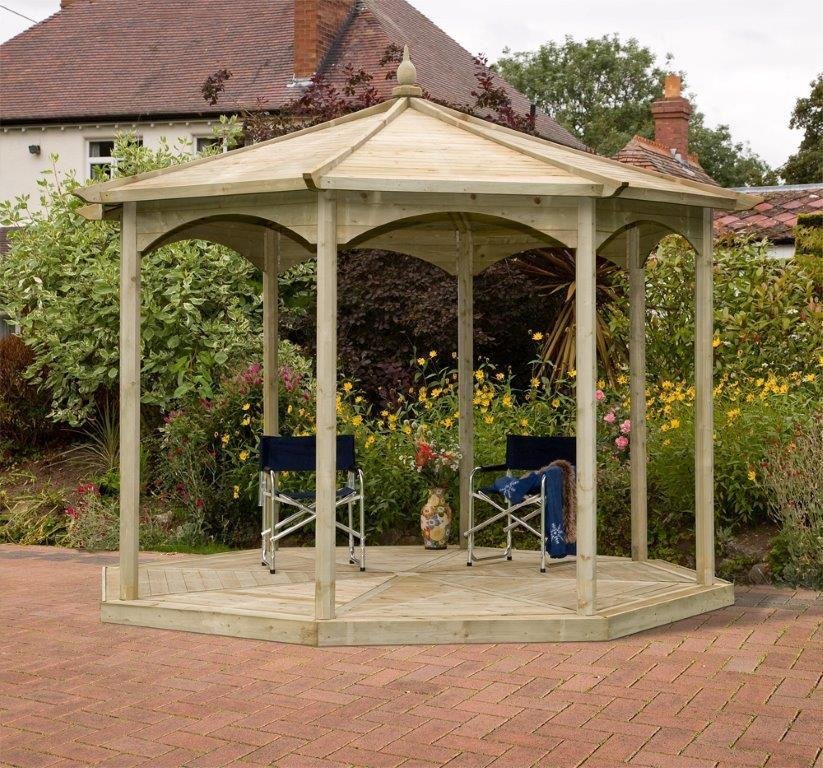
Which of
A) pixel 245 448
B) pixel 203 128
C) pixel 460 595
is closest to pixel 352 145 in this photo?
pixel 460 595

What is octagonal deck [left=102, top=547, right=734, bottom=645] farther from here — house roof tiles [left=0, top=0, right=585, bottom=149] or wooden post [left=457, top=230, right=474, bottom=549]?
house roof tiles [left=0, top=0, right=585, bottom=149]

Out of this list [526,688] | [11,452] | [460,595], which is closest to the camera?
[526,688]

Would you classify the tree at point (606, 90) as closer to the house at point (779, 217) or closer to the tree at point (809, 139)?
the tree at point (809, 139)

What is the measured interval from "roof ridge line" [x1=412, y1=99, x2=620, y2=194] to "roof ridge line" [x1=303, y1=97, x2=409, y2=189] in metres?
0.13

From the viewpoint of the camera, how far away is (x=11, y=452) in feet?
43.7

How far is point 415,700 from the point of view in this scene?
530 centimetres

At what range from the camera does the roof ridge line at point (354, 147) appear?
608cm

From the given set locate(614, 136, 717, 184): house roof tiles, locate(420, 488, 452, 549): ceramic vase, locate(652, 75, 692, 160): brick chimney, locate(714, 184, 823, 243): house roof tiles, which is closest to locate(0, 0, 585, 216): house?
locate(652, 75, 692, 160): brick chimney

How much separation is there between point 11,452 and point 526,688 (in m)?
9.31

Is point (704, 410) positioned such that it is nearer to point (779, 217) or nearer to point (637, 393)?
point (637, 393)

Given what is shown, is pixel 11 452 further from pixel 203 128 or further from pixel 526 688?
pixel 203 128

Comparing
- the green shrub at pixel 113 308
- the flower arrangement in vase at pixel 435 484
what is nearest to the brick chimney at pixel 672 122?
the green shrub at pixel 113 308

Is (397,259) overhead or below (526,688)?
overhead

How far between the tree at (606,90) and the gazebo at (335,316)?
46037 mm
